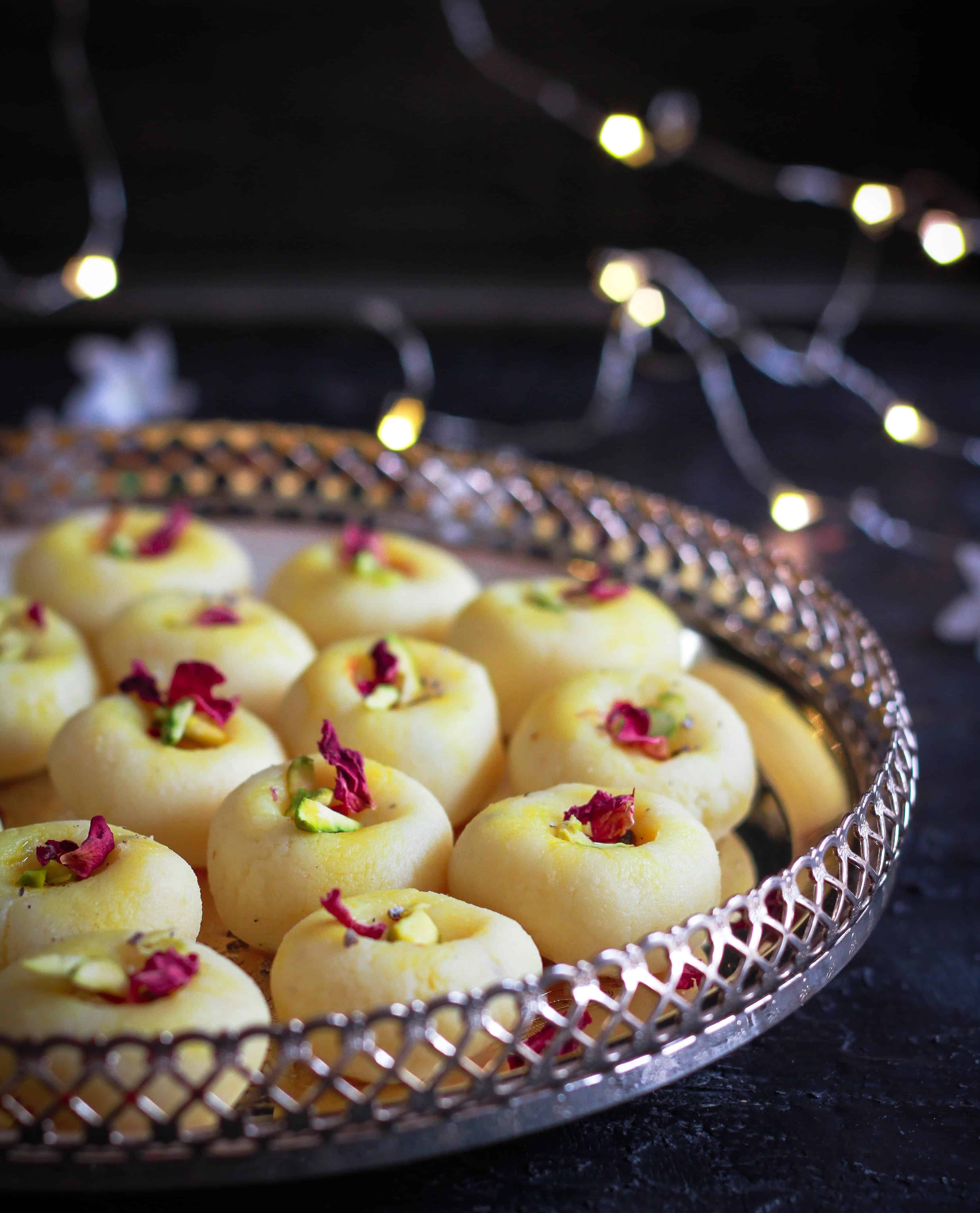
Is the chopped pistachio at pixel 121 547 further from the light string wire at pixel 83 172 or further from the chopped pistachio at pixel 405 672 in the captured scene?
the light string wire at pixel 83 172

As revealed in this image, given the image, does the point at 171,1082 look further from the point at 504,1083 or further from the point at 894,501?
the point at 894,501

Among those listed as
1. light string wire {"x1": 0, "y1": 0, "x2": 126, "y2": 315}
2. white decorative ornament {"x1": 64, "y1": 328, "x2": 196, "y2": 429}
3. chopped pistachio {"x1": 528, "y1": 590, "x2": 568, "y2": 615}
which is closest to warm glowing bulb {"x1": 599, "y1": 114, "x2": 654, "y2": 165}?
chopped pistachio {"x1": 528, "y1": 590, "x2": 568, "y2": 615}

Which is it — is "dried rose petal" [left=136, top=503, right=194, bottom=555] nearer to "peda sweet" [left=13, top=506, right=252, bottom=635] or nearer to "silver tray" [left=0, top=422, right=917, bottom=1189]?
"peda sweet" [left=13, top=506, right=252, bottom=635]

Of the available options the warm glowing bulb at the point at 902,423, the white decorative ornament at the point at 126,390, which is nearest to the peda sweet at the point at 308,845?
the warm glowing bulb at the point at 902,423

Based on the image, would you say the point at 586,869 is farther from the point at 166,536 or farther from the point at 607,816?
the point at 166,536

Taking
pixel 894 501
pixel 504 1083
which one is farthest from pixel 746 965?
pixel 894 501

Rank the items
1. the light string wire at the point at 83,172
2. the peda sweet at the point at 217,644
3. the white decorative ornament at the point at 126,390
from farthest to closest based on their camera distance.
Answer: the light string wire at the point at 83,172, the white decorative ornament at the point at 126,390, the peda sweet at the point at 217,644
